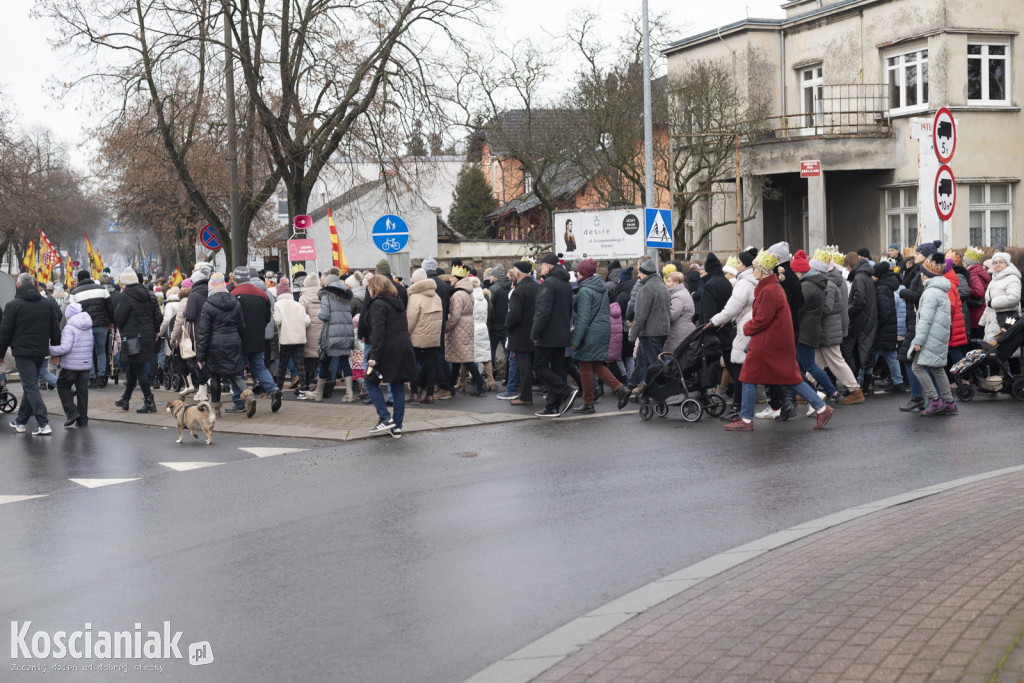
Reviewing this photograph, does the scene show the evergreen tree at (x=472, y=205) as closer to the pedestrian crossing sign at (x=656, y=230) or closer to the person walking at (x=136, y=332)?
the pedestrian crossing sign at (x=656, y=230)

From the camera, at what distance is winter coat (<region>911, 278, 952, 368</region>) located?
12891mm

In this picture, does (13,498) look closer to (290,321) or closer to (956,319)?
(290,321)

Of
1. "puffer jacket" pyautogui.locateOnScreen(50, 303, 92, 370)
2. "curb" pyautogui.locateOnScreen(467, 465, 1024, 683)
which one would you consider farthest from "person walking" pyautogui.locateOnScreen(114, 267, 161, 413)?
"curb" pyautogui.locateOnScreen(467, 465, 1024, 683)

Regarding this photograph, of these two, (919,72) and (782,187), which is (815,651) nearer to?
(919,72)

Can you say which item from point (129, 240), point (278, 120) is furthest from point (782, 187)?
point (129, 240)

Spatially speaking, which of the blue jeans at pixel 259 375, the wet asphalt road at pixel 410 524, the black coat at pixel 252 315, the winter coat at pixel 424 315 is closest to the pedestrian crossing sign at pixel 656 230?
the winter coat at pixel 424 315

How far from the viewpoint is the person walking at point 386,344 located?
1273 centimetres

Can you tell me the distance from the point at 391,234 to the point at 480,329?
347 cm

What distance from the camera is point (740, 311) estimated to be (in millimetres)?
13344

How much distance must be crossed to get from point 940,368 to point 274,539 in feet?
27.3

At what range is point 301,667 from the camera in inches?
213

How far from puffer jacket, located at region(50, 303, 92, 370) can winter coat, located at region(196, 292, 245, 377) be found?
144 centimetres

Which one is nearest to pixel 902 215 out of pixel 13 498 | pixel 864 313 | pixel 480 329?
pixel 864 313

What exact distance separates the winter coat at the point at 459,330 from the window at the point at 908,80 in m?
21.2
